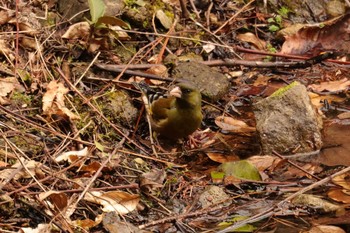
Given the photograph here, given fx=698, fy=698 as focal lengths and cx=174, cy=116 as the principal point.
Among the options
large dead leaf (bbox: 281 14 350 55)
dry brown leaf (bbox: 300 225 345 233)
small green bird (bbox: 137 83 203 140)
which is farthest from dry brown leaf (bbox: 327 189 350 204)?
large dead leaf (bbox: 281 14 350 55)

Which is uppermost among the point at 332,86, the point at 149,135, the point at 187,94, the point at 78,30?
the point at 78,30

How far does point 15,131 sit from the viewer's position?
509cm

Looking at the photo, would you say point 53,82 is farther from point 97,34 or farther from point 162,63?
point 162,63

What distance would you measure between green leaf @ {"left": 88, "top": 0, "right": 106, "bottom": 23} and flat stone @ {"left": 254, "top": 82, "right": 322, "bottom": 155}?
1.67 meters

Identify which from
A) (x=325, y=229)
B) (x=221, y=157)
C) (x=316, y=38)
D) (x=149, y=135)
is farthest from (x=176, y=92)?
(x=316, y=38)

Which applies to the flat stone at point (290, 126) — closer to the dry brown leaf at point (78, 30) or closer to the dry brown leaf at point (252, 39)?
the dry brown leaf at point (78, 30)

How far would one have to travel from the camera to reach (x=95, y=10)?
6086 mm

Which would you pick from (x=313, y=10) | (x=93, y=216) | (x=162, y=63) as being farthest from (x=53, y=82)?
(x=313, y=10)

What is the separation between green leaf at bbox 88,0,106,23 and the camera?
6.09 meters

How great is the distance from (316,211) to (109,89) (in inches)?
87.8

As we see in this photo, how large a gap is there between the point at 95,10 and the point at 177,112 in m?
1.17

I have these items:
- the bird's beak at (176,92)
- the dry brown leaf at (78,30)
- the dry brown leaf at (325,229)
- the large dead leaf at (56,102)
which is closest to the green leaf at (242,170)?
the dry brown leaf at (325,229)

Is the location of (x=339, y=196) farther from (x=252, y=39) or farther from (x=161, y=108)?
(x=252, y=39)

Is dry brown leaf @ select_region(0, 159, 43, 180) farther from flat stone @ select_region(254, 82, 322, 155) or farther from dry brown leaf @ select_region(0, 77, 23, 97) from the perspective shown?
flat stone @ select_region(254, 82, 322, 155)
